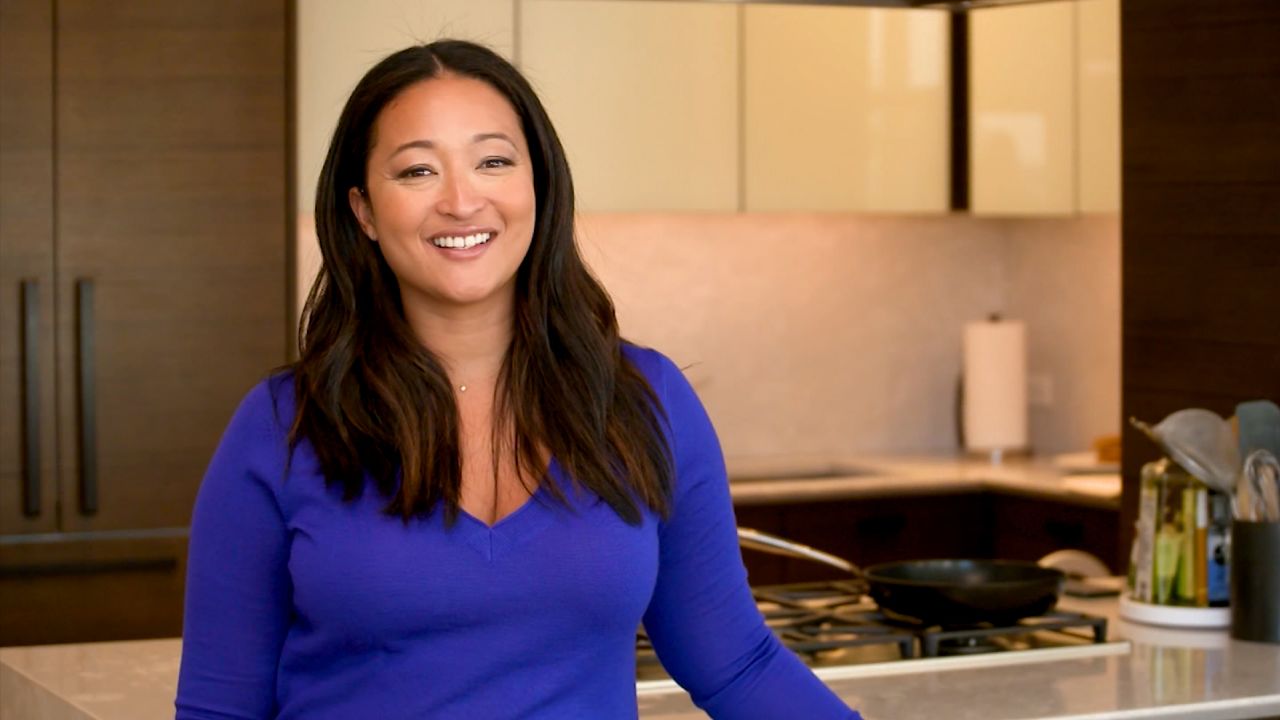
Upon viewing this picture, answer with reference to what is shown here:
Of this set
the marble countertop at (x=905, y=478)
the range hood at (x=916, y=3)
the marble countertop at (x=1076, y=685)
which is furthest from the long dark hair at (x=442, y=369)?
the marble countertop at (x=905, y=478)

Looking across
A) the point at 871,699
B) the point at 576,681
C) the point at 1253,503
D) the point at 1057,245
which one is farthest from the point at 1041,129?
the point at 576,681

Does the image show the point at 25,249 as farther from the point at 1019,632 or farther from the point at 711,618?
the point at 711,618

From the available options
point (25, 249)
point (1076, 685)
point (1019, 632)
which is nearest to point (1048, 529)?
point (1019, 632)

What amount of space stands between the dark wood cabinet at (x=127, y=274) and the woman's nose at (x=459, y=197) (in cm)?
237

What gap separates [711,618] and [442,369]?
1.19ft

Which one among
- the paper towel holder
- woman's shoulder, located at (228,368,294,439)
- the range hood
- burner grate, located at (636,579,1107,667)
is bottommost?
burner grate, located at (636,579,1107,667)

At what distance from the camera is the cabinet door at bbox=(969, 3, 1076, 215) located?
4961 millimetres

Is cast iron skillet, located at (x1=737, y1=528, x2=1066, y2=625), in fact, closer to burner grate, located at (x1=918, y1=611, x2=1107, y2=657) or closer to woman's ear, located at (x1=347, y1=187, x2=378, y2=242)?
burner grate, located at (x1=918, y1=611, x2=1107, y2=657)

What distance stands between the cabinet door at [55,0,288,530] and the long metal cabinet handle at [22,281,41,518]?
53 millimetres

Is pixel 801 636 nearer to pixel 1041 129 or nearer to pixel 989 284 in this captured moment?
pixel 1041 129

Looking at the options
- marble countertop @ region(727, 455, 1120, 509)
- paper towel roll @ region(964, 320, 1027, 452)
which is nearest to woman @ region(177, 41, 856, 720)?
marble countertop @ region(727, 455, 1120, 509)

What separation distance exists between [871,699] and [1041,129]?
2897 millimetres

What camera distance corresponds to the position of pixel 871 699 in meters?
2.38

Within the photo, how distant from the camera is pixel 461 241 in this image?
1754 millimetres
